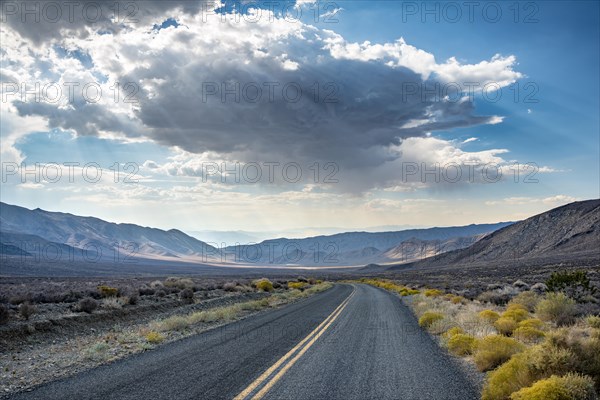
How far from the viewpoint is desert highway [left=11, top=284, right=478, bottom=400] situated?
745cm

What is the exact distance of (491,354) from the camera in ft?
30.7

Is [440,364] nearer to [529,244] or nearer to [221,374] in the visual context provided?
[221,374]

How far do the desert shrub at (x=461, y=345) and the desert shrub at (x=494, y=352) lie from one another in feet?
3.68

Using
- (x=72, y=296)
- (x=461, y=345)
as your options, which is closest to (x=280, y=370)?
(x=461, y=345)

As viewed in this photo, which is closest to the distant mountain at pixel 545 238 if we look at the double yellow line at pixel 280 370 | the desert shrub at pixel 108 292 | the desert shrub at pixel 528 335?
the desert shrub at pixel 108 292

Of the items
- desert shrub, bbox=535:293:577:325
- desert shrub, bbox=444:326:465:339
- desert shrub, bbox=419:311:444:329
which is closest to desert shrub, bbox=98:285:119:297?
desert shrub, bbox=419:311:444:329

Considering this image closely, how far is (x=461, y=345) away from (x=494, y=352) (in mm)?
1896

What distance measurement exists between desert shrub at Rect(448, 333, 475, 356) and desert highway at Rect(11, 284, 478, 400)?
0.42 meters

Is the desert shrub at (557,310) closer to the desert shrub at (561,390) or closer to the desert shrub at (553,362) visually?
the desert shrub at (553,362)

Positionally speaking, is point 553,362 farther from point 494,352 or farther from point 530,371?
point 494,352

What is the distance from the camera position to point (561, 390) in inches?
244

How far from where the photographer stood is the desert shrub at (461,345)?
11.0 m

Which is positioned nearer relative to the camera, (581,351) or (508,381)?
(508,381)

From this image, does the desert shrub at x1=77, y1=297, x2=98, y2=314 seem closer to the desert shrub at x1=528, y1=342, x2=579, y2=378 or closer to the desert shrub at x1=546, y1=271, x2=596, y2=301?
the desert shrub at x1=528, y1=342, x2=579, y2=378
